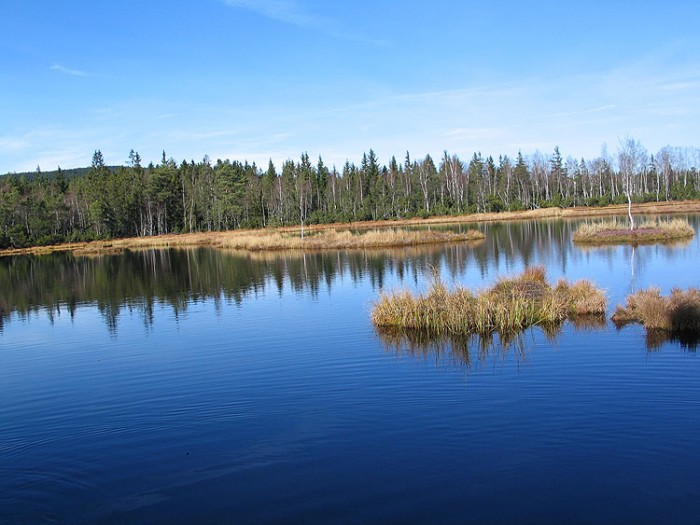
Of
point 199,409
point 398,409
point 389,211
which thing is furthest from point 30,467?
point 389,211

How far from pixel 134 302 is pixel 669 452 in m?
27.6

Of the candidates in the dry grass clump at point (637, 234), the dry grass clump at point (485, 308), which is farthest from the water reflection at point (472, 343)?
the dry grass clump at point (637, 234)

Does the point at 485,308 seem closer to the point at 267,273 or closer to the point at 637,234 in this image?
the point at 267,273

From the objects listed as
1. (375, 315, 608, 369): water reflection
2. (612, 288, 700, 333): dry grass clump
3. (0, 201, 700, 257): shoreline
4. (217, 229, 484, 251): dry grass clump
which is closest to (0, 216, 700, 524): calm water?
(375, 315, 608, 369): water reflection

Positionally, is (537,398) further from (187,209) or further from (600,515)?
(187,209)

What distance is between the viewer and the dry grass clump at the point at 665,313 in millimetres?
17219

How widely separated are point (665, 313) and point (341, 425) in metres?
11.1

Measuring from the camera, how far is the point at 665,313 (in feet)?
57.6

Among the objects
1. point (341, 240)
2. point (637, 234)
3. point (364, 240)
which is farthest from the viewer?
point (341, 240)

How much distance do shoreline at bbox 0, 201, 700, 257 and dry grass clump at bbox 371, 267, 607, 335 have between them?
58.3 m

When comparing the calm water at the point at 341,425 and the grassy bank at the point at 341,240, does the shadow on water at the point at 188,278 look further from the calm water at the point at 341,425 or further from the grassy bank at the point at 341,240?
the calm water at the point at 341,425

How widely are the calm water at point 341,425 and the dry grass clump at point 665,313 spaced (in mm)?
838

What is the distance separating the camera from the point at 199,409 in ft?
43.2

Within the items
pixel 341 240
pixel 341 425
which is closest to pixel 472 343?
pixel 341 425
